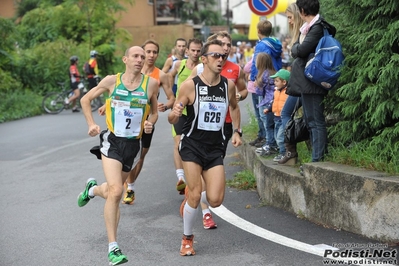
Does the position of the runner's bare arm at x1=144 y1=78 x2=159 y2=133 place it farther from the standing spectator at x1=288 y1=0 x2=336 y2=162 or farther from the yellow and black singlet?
the standing spectator at x1=288 y1=0 x2=336 y2=162

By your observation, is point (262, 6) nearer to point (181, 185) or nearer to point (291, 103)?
point (291, 103)

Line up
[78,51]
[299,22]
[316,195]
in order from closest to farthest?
[316,195], [299,22], [78,51]

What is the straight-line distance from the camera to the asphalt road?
6301 mm

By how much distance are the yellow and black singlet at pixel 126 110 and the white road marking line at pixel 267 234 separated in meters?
1.45

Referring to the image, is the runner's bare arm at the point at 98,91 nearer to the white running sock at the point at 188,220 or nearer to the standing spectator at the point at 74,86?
the white running sock at the point at 188,220

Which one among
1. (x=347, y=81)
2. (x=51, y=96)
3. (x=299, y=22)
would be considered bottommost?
(x=51, y=96)

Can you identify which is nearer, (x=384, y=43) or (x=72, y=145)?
(x=384, y=43)

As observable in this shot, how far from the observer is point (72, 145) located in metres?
14.6

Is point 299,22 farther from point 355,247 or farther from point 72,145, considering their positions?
point 72,145

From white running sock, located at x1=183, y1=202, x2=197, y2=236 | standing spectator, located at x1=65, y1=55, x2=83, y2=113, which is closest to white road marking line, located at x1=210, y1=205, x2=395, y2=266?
white running sock, located at x1=183, y1=202, x2=197, y2=236

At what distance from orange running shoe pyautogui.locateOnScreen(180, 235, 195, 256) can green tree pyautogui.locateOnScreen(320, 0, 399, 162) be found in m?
2.12

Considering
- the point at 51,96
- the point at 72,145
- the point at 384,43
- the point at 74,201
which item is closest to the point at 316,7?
the point at 384,43

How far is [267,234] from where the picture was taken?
22.6ft

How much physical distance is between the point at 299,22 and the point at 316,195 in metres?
2.34
